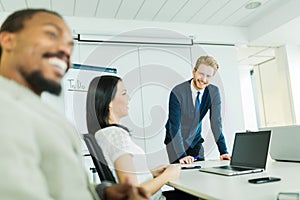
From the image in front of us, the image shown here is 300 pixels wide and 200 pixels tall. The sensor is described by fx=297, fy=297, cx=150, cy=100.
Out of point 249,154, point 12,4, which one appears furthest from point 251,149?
point 12,4

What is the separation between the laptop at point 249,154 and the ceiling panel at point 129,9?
77.4 inches

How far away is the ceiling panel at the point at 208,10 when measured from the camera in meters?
3.26

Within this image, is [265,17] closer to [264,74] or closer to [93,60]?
[264,74]

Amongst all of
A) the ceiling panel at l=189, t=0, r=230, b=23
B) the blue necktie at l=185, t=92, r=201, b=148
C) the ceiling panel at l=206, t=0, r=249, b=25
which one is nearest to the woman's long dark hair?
the blue necktie at l=185, t=92, r=201, b=148

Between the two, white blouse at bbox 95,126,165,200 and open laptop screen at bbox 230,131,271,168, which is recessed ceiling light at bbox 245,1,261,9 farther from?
white blouse at bbox 95,126,165,200

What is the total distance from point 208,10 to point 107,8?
1159mm

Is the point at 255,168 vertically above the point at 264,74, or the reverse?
the point at 264,74

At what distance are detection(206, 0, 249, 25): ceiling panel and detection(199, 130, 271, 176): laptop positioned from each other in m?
2.00

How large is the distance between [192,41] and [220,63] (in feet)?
1.63

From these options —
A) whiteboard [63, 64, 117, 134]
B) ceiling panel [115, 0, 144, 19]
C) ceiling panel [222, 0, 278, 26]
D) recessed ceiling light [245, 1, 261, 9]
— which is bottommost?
whiteboard [63, 64, 117, 134]

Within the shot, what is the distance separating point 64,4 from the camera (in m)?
3.10

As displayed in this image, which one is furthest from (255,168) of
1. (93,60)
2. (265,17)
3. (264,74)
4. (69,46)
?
(264,74)

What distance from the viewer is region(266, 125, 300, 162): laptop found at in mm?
1850

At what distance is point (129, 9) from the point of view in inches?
A: 130
